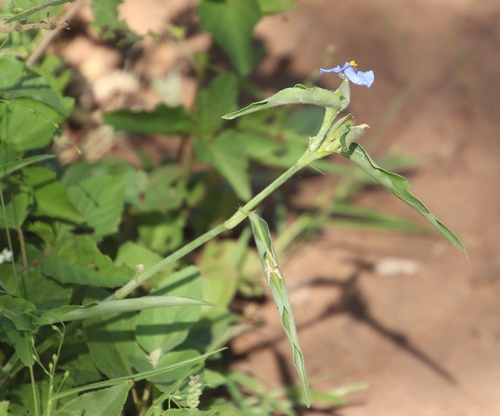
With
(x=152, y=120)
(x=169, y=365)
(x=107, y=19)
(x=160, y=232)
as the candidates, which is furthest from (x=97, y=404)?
(x=107, y=19)

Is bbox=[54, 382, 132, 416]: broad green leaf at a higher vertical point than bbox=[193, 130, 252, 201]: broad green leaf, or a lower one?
lower

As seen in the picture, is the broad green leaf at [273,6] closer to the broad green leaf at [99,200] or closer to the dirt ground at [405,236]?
the broad green leaf at [99,200]

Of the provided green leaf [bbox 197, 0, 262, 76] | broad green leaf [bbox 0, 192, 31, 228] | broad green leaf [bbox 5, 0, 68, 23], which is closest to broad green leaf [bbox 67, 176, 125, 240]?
broad green leaf [bbox 0, 192, 31, 228]

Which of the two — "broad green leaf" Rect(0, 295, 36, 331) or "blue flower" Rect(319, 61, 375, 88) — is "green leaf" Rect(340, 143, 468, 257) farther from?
"broad green leaf" Rect(0, 295, 36, 331)

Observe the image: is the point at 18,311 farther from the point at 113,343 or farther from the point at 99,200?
the point at 99,200

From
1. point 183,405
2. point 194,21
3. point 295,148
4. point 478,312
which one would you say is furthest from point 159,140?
point 183,405

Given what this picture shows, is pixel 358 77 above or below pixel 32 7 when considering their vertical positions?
below
